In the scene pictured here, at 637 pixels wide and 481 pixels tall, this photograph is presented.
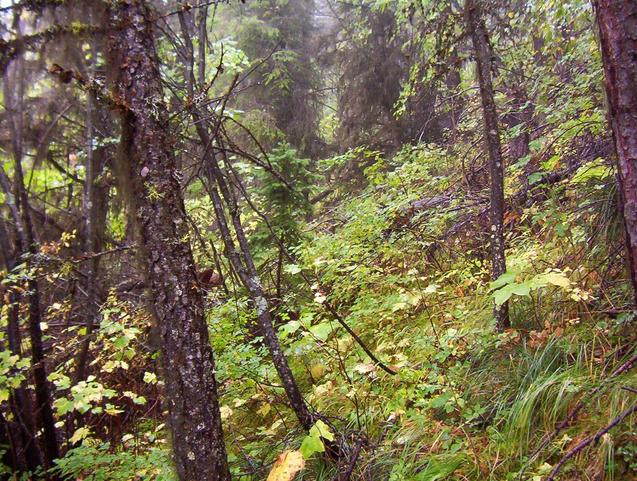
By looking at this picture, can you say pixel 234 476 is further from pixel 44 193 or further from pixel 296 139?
pixel 296 139

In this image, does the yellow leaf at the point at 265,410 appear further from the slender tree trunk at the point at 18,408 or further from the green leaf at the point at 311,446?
the slender tree trunk at the point at 18,408

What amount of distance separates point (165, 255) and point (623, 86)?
236 cm

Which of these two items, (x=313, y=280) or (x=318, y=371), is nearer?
(x=318, y=371)

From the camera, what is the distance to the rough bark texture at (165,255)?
241cm

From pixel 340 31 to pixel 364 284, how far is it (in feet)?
26.3

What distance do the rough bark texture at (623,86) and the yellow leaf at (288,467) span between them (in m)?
2.04

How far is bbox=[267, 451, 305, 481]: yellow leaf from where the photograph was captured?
8.15ft

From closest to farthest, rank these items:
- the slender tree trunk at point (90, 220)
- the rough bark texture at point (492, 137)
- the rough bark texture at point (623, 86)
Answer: the rough bark texture at point (623, 86) → the rough bark texture at point (492, 137) → the slender tree trunk at point (90, 220)

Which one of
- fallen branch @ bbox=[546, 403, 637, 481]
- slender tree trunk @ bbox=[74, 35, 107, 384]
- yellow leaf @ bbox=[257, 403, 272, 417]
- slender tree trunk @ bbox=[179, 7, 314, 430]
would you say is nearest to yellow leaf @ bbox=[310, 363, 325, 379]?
yellow leaf @ bbox=[257, 403, 272, 417]

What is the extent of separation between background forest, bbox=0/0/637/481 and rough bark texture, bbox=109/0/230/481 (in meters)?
0.01

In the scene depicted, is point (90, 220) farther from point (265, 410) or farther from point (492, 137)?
point (492, 137)

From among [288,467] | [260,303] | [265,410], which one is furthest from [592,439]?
[265,410]

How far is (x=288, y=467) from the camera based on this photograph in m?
2.52

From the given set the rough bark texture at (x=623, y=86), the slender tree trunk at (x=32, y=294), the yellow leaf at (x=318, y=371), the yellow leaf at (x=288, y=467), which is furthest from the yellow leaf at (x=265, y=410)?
the rough bark texture at (x=623, y=86)
